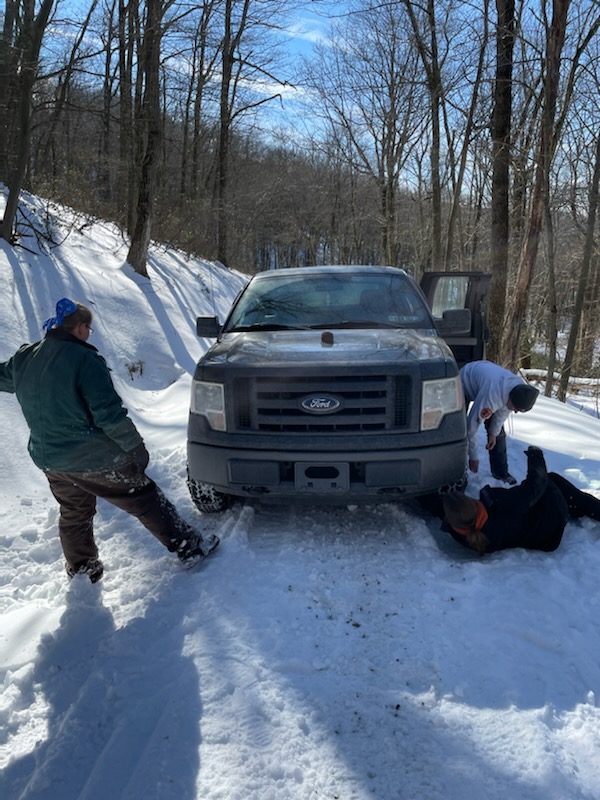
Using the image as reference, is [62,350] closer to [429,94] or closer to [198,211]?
[429,94]

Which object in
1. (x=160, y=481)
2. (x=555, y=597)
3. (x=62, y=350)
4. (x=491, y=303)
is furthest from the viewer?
(x=491, y=303)

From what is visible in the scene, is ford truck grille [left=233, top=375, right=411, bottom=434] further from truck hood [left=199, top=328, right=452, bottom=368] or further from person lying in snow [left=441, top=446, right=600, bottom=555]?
person lying in snow [left=441, top=446, right=600, bottom=555]

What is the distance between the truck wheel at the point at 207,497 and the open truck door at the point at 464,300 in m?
3.55

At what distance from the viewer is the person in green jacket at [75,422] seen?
2.92m

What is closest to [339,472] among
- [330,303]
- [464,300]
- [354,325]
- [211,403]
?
[211,403]

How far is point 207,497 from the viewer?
404 cm

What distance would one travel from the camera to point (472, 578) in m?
3.27

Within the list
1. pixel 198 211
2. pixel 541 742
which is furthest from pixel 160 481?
pixel 198 211

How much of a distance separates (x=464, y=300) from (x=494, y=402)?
11.5ft

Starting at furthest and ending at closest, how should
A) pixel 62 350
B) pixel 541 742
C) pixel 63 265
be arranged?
pixel 63 265
pixel 62 350
pixel 541 742

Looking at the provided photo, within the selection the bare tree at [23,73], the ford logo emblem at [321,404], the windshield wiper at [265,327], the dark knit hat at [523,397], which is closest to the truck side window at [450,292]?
the dark knit hat at [523,397]

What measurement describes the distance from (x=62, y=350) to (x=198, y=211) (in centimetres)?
2134

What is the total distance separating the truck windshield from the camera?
4504mm

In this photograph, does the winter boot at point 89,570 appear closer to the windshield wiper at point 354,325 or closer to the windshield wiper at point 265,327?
the windshield wiper at point 265,327
